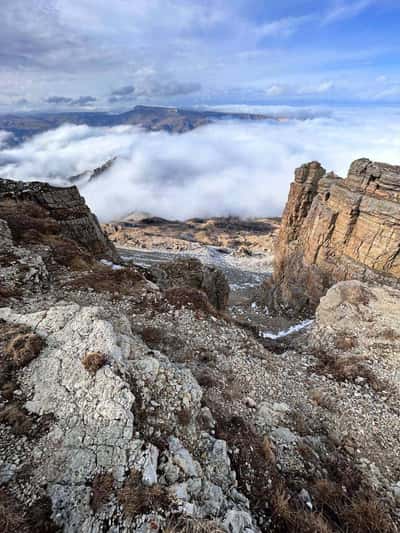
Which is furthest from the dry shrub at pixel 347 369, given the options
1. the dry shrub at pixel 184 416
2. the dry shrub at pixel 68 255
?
the dry shrub at pixel 68 255

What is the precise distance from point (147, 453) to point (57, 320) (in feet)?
21.0

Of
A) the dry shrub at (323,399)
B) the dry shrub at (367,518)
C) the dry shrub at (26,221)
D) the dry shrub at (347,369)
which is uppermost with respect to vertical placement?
the dry shrub at (26,221)

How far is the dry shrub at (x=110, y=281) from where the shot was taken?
16.5 metres

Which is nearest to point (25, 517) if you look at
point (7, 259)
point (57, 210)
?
point (7, 259)

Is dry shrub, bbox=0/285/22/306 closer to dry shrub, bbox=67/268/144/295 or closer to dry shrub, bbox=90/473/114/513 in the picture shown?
dry shrub, bbox=67/268/144/295

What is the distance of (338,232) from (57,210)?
1367 inches

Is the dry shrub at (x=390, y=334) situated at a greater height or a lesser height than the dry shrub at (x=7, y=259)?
lesser

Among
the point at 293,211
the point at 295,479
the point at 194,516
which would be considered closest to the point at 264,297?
the point at 293,211

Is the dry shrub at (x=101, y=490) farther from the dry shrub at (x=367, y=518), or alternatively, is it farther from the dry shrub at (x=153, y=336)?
the dry shrub at (x=153, y=336)

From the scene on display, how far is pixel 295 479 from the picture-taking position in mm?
8688

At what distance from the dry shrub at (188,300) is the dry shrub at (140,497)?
10324mm

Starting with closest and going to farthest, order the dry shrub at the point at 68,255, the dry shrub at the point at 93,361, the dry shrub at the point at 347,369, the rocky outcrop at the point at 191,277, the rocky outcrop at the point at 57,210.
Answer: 1. the dry shrub at the point at 93,361
2. the dry shrub at the point at 347,369
3. the dry shrub at the point at 68,255
4. the rocky outcrop at the point at 57,210
5. the rocky outcrop at the point at 191,277

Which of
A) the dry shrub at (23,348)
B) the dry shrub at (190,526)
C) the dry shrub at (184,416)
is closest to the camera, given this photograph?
the dry shrub at (190,526)

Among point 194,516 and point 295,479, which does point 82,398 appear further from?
point 295,479
